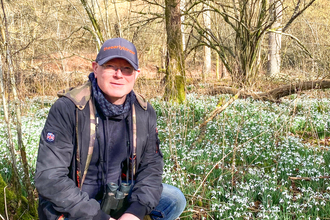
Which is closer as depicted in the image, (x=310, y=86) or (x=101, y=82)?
(x=101, y=82)

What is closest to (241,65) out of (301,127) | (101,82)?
(301,127)

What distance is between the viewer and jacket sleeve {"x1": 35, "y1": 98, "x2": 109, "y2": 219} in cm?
189

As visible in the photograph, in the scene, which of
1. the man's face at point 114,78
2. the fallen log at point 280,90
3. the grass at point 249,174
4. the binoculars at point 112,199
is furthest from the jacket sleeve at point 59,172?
the fallen log at point 280,90

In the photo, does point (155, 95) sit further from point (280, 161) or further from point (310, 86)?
point (280, 161)

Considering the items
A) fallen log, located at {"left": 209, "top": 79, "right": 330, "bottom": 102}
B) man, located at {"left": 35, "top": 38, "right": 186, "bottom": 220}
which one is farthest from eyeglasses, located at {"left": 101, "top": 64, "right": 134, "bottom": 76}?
fallen log, located at {"left": 209, "top": 79, "right": 330, "bottom": 102}

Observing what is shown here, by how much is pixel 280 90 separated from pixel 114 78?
6939mm

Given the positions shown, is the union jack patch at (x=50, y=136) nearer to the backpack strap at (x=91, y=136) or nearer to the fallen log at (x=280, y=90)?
the backpack strap at (x=91, y=136)

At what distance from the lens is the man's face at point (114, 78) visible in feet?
7.16

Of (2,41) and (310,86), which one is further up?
(2,41)

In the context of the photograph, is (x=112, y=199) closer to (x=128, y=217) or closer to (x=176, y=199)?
(x=128, y=217)

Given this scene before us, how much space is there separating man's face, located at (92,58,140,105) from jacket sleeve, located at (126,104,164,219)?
337mm

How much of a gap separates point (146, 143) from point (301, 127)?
4.53 metres

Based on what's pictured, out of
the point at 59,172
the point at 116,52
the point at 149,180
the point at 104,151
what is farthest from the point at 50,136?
the point at 149,180

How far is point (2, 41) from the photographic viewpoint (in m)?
2.53
